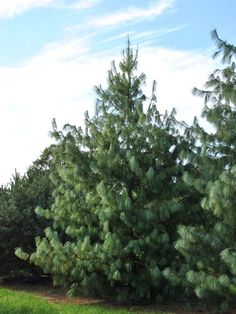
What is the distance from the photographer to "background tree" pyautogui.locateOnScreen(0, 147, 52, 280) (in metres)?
15.9

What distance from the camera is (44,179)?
57.3 feet

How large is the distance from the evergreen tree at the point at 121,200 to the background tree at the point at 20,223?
3140 mm

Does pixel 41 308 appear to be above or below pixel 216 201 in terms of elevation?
below

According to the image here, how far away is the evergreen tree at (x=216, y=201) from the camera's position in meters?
9.02

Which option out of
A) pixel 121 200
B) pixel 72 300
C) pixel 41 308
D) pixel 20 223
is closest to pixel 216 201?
pixel 121 200

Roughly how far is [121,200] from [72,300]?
3.03m

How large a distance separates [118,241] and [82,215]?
4.42ft

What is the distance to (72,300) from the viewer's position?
13.1m

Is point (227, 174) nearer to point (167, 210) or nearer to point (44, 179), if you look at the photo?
point (167, 210)

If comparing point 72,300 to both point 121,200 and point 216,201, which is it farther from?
point 216,201

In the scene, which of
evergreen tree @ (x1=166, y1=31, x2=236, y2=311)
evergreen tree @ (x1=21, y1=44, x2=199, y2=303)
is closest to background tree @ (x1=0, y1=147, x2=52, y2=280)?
evergreen tree @ (x1=21, y1=44, x2=199, y2=303)

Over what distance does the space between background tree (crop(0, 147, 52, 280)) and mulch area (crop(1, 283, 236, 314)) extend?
0.44m

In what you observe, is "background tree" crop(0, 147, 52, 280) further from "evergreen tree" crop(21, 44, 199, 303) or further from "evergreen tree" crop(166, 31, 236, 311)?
"evergreen tree" crop(166, 31, 236, 311)

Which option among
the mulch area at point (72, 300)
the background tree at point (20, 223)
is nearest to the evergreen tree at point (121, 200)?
the mulch area at point (72, 300)
